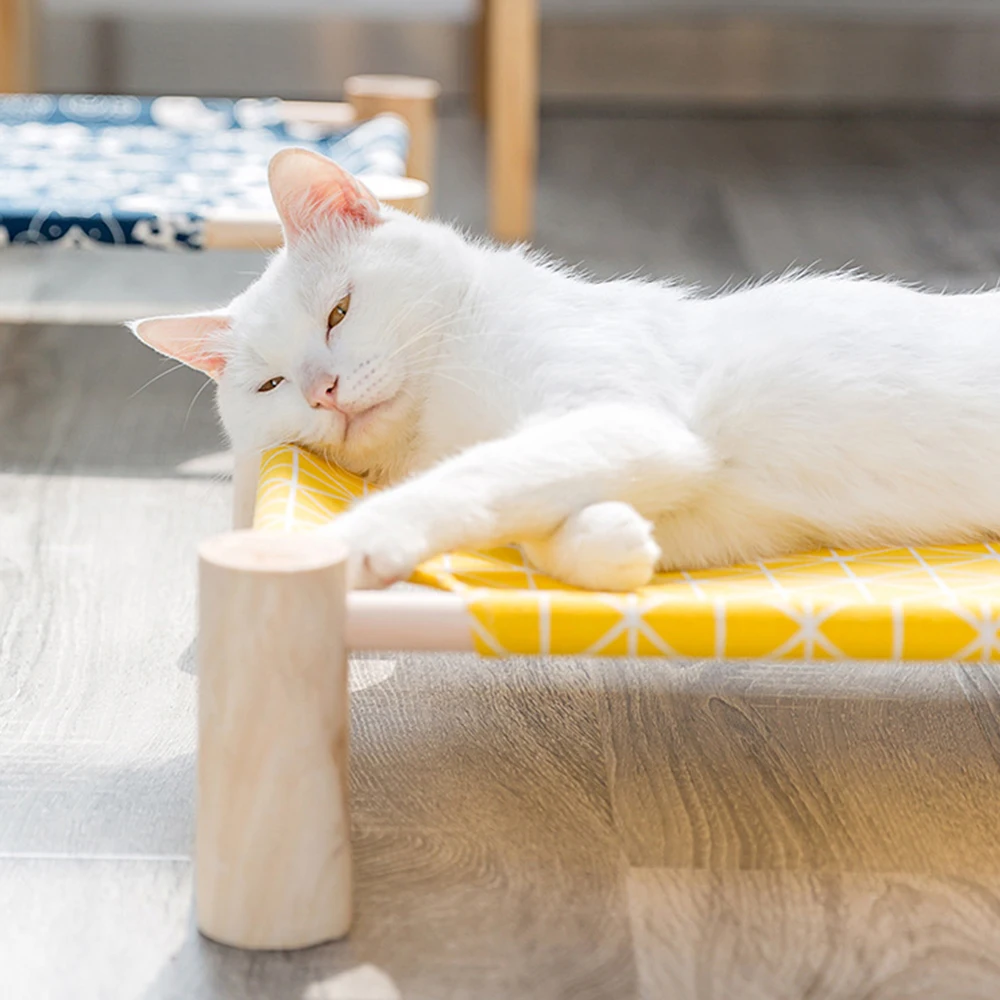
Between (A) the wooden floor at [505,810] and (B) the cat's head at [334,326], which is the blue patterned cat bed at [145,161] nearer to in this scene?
(A) the wooden floor at [505,810]

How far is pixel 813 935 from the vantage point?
44.7 inches

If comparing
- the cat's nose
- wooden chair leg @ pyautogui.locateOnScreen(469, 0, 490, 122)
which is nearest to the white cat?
the cat's nose

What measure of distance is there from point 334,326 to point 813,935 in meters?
0.64

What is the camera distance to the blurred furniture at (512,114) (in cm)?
297

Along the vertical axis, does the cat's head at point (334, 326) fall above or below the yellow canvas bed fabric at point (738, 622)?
above

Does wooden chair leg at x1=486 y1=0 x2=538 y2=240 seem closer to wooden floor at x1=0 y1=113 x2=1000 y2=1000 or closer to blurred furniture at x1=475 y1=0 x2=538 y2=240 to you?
blurred furniture at x1=475 y1=0 x2=538 y2=240

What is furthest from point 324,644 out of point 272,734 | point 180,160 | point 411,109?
point 411,109

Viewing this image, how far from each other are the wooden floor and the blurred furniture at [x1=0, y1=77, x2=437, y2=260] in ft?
1.07

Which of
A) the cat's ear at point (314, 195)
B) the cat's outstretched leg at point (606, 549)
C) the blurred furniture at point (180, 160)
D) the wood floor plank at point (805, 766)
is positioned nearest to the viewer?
the cat's outstretched leg at point (606, 549)

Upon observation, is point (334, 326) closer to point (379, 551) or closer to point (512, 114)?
point (379, 551)

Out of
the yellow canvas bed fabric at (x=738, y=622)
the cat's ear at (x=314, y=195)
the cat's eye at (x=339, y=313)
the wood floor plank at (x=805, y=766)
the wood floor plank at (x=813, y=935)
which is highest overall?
the cat's ear at (x=314, y=195)

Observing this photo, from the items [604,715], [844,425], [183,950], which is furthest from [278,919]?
[844,425]

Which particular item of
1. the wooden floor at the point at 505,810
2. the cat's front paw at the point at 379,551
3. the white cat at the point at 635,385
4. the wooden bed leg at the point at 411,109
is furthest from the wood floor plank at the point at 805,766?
the wooden bed leg at the point at 411,109

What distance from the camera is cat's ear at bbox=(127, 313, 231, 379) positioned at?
4.67ft
